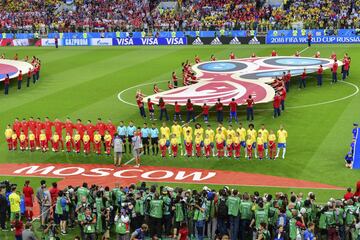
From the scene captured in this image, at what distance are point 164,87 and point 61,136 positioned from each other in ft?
43.1

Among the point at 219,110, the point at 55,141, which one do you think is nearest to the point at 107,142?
the point at 55,141

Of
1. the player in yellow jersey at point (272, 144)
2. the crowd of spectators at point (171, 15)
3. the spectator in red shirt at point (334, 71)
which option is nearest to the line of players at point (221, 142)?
the player in yellow jersey at point (272, 144)

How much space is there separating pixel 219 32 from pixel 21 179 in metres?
39.7

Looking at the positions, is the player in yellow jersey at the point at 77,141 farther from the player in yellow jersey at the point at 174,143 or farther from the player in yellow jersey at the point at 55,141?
the player in yellow jersey at the point at 174,143

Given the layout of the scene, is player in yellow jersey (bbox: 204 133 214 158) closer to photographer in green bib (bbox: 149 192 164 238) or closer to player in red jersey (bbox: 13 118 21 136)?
photographer in green bib (bbox: 149 192 164 238)

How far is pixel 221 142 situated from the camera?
27.1 m

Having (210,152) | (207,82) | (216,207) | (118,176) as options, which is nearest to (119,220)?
(216,207)

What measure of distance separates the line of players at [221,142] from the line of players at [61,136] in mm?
1889

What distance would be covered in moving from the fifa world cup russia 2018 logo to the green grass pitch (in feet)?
3.39

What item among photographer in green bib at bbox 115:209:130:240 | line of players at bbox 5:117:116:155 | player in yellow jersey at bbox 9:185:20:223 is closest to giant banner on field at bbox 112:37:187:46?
line of players at bbox 5:117:116:155

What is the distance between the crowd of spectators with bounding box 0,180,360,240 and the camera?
59.7ft

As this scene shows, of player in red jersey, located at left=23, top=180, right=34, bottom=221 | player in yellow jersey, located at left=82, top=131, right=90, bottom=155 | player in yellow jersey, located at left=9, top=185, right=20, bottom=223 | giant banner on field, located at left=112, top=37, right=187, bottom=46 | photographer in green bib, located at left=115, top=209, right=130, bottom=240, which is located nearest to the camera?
photographer in green bib, located at left=115, top=209, right=130, bottom=240

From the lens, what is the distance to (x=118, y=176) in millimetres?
25766

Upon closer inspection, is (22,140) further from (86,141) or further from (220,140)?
(220,140)
